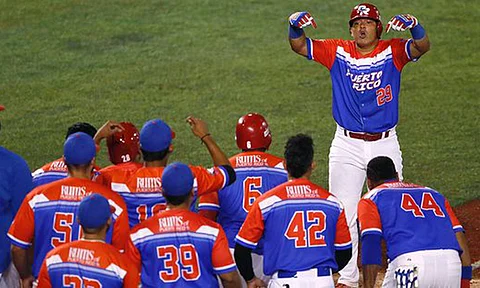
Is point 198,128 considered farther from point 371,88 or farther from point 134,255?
point 371,88

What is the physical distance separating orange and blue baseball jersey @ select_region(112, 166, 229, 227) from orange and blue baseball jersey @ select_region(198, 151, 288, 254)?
1.81 ft

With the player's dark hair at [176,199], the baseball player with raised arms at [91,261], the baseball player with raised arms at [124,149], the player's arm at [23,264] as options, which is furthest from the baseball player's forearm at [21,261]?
the player's dark hair at [176,199]

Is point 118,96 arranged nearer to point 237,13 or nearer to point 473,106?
point 237,13

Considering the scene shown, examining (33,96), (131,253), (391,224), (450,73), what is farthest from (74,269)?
(450,73)

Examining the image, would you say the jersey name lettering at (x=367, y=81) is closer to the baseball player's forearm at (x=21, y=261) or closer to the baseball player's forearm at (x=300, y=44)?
the baseball player's forearm at (x=300, y=44)

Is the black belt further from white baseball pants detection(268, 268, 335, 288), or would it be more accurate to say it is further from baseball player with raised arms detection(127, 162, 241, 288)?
baseball player with raised arms detection(127, 162, 241, 288)

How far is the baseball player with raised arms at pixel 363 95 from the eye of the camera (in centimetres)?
786

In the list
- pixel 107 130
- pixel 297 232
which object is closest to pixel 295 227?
pixel 297 232

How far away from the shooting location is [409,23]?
7.78m

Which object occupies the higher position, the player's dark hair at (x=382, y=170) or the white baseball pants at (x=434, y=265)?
the player's dark hair at (x=382, y=170)

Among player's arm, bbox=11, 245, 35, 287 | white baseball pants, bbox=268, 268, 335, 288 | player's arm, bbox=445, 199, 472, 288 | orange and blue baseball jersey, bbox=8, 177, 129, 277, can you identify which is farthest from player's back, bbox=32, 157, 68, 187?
player's arm, bbox=445, 199, 472, 288

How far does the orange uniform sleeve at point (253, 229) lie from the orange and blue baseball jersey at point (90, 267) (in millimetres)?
864

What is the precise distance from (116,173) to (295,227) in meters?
1.22

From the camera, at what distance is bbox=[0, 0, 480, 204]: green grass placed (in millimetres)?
11859
